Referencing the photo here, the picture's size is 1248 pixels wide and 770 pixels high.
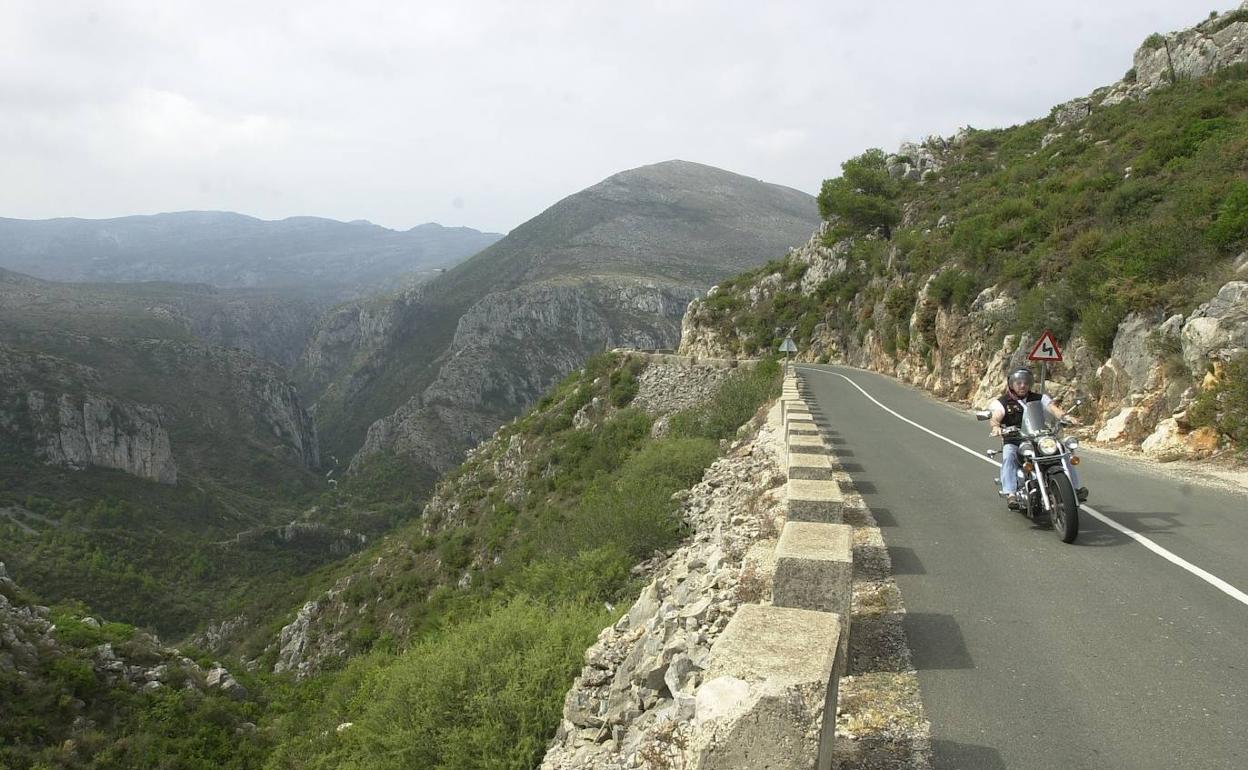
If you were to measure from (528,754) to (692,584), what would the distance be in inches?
73.2

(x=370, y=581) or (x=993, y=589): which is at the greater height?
(x=993, y=589)

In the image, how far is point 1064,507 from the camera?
670 cm

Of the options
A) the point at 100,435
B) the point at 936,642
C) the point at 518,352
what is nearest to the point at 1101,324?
the point at 936,642

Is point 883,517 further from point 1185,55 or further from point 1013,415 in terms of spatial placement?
point 1185,55

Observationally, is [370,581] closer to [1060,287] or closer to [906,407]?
[906,407]

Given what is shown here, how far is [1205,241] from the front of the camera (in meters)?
14.8

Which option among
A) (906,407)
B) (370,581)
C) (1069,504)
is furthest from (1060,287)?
(370,581)

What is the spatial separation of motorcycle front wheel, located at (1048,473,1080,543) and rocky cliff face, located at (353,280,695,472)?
133602 millimetres

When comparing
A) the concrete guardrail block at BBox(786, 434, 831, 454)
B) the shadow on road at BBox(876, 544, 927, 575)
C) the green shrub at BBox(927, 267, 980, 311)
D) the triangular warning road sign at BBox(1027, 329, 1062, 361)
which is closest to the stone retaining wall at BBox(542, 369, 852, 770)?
the concrete guardrail block at BBox(786, 434, 831, 454)

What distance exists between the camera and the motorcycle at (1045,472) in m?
6.68

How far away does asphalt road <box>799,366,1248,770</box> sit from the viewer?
129 inches

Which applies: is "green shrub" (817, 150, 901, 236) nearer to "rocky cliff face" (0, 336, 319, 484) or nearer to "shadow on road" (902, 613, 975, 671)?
"shadow on road" (902, 613, 975, 671)

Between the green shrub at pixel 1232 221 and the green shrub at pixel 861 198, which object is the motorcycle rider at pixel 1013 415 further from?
the green shrub at pixel 861 198

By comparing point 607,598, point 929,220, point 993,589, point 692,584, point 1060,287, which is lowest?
point 607,598
